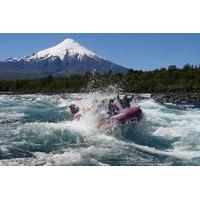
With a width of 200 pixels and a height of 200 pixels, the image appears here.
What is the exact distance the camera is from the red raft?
28.8 feet

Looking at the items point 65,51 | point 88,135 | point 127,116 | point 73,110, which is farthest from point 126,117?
point 65,51

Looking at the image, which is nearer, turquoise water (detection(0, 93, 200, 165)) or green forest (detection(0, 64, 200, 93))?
turquoise water (detection(0, 93, 200, 165))

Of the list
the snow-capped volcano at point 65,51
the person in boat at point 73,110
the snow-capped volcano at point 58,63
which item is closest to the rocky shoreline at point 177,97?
the snow-capped volcano at point 58,63

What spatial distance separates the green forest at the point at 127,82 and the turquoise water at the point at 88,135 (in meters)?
0.26

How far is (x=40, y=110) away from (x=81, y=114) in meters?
0.85

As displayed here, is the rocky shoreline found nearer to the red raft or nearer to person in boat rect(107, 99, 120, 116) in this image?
the red raft

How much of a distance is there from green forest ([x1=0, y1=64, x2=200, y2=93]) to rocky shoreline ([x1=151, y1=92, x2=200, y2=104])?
0.29ft

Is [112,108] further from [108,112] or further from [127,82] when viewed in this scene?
[127,82]

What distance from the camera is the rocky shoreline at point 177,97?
27.3 feet

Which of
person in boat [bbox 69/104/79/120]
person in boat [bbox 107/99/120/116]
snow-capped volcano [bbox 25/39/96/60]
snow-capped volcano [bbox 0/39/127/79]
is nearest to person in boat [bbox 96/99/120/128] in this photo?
person in boat [bbox 107/99/120/116]

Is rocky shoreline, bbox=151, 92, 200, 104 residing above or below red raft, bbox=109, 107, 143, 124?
above

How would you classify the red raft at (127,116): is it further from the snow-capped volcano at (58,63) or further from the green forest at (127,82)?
the snow-capped volcano at (58,63)

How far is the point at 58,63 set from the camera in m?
8.05
